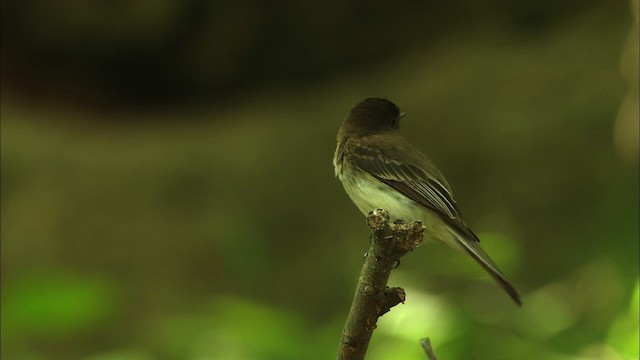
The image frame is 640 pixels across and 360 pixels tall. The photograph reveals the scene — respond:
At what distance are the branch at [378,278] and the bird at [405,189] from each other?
89 cm

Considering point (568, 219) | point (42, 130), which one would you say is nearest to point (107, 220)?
point (42, 130)

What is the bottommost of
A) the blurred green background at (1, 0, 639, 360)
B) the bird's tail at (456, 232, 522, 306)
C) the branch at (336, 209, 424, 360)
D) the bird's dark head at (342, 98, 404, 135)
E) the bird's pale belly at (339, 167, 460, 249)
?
the branch at (336, 209, 424, 360)

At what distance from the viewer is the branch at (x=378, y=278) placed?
176 cm

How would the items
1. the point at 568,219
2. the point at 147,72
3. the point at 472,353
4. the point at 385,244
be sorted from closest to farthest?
1. the point at 385,244
2. the point at 472,353
3. the point at 568,219
4. the point at 147,72

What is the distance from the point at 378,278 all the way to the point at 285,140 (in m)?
4.39

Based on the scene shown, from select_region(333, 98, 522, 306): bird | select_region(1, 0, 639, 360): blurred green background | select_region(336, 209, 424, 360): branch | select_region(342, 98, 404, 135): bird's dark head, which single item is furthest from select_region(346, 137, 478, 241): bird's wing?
select_region(1, 0, 639, 360): blurred green background

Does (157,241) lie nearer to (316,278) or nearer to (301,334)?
(316,278)

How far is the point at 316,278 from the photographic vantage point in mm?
5445

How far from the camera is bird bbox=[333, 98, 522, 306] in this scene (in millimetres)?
2703

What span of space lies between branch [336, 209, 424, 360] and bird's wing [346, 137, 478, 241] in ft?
2.98

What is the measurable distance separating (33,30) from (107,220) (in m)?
1.51

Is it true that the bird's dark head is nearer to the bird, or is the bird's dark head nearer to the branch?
the bird

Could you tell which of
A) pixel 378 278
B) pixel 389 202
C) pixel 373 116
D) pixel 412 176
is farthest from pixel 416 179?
pixel 378 278

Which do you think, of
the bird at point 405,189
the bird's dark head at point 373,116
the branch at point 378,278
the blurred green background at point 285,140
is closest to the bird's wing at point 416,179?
the bird at point 405,189
